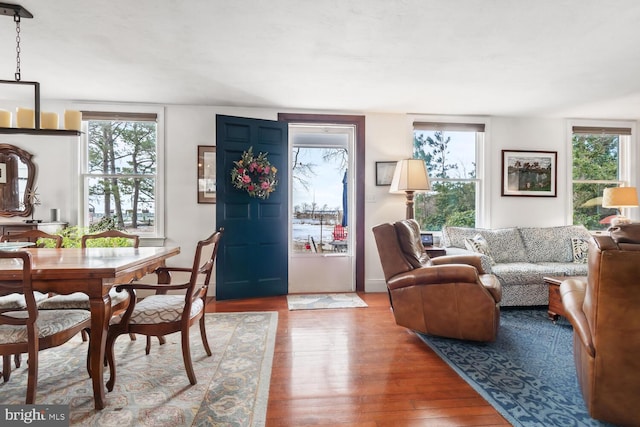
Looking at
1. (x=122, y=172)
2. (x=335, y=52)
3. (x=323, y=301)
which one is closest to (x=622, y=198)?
A: (x=323, y=301)

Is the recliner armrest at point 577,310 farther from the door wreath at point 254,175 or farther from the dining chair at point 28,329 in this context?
the door wreath at point 254,175

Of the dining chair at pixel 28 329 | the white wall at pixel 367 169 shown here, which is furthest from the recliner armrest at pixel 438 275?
the dining chair at pixel 28 329

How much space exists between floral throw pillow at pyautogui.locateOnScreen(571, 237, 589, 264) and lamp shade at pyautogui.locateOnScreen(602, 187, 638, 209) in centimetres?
75

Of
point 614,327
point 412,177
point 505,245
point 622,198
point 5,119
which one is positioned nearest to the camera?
point 614,327

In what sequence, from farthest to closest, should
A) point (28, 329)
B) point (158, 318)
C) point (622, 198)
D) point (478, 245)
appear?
point (622, 198) < point (478, 245) < point (158, 318) < point (28, 329)

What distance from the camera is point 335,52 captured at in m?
2.77

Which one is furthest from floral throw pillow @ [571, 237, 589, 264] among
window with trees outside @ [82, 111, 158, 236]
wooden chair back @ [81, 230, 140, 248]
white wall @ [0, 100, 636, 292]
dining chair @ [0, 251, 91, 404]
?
window with trees outside @ [82, 111, 158, 236]

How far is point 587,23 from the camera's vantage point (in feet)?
7.63

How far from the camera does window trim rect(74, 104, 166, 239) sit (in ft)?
13.3

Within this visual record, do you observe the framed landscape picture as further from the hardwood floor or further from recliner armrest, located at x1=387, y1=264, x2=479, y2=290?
the hardwood floor

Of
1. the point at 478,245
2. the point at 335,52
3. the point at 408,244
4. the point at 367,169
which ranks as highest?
the point at 335,52

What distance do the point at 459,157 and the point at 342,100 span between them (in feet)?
6.18

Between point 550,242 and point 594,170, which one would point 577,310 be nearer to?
point 550,242

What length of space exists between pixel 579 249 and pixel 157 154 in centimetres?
524
